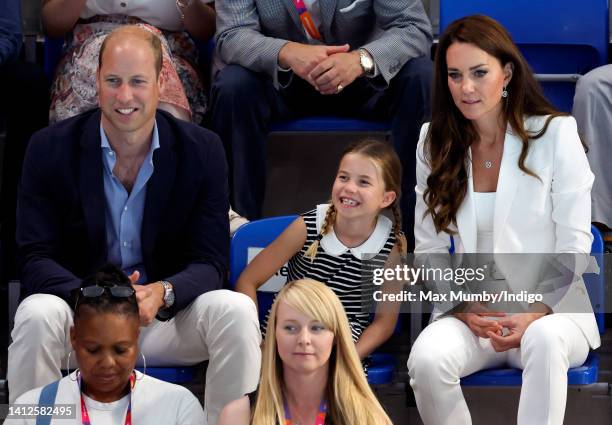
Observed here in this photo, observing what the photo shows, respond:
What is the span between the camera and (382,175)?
338cm

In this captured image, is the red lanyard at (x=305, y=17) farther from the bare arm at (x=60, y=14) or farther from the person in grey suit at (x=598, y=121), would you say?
the person in grey suit at (x=598, y=121)

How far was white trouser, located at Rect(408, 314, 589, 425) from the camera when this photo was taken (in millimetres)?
2994

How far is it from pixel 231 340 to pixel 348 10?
4.75 ft

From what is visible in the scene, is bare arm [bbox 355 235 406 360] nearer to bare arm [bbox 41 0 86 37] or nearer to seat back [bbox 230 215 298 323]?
seat back [bbox 230 215 298 323]

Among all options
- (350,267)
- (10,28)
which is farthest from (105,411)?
(10,28)

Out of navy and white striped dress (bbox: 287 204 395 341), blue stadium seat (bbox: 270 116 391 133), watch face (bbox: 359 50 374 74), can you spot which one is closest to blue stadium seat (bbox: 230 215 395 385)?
navy and white striped dress (bbox: 287 204 395 341)

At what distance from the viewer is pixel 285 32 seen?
412 centimetres

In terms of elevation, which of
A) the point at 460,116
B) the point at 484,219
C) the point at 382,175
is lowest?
the point at 484,219

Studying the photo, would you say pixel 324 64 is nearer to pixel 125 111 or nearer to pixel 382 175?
pixel 382 175

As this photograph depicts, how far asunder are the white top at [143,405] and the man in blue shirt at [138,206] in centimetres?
40

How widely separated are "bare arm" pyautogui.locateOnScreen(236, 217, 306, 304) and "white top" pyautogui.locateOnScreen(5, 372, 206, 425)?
0.68 metres

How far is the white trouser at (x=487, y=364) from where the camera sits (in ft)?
9.82

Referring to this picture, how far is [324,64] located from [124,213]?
3.13ft

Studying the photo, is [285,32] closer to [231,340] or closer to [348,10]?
[348,10]
